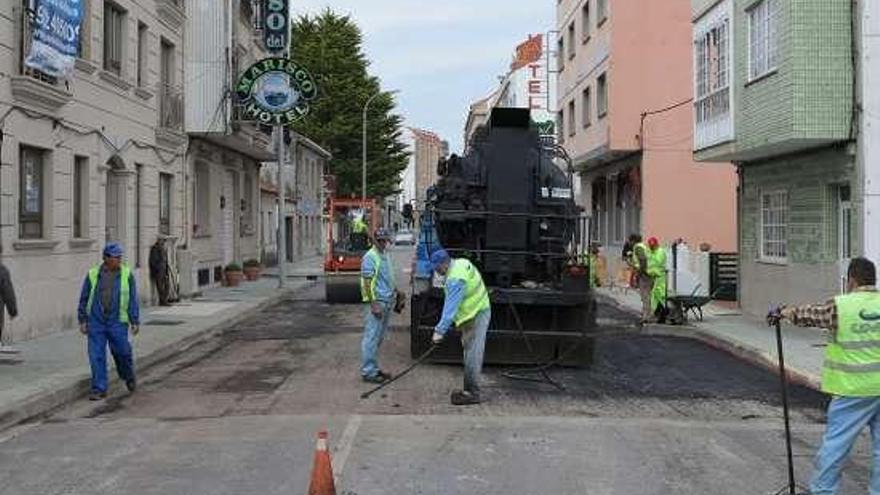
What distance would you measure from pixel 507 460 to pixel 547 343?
543 cm

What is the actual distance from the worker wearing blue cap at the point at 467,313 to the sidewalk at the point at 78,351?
4.11 meters

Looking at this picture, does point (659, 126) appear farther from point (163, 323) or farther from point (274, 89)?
point (163, 323)

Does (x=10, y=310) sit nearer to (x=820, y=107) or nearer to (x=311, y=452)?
(x=311, y=452)

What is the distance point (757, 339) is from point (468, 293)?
7772 mm

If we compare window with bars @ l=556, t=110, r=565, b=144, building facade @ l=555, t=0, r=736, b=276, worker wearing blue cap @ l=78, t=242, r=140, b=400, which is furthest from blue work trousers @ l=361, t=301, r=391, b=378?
window with bars @ l=556, t=110, r=565, b=144

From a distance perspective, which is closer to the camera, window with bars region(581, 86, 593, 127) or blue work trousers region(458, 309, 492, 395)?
blue work trousers region(458, 309, 492, 395)

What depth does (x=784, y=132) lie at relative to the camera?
Result: 17.5 meters

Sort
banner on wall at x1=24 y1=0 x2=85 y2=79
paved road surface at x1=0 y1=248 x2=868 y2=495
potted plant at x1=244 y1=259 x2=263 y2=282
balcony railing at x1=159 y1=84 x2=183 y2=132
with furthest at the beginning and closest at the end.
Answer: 1. potted plant at x1=244 y1=259 x2=263 y2=282
2. balcony railing at x1=159 y1=84 x2=183 y2=132
3. banner on wall at x1=24 y1=0 x2=85 y2=79
4. paved road surface at x1=0 y1=248 x2=868 y2=495

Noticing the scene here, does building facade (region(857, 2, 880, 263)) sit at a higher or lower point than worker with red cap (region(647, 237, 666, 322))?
higher

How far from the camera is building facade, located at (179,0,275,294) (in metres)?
27.5

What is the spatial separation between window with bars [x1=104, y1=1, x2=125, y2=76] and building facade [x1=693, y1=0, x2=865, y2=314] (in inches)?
471

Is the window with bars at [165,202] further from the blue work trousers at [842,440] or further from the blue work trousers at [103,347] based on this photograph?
the blue work trousers at [842,440]

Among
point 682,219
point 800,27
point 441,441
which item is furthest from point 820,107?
point 682,219

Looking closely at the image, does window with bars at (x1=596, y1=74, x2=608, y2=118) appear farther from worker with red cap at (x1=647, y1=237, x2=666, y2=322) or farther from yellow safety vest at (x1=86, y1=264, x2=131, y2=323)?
yellow safety vest at (x1=86, y1=264, x2=131, y2=323)
